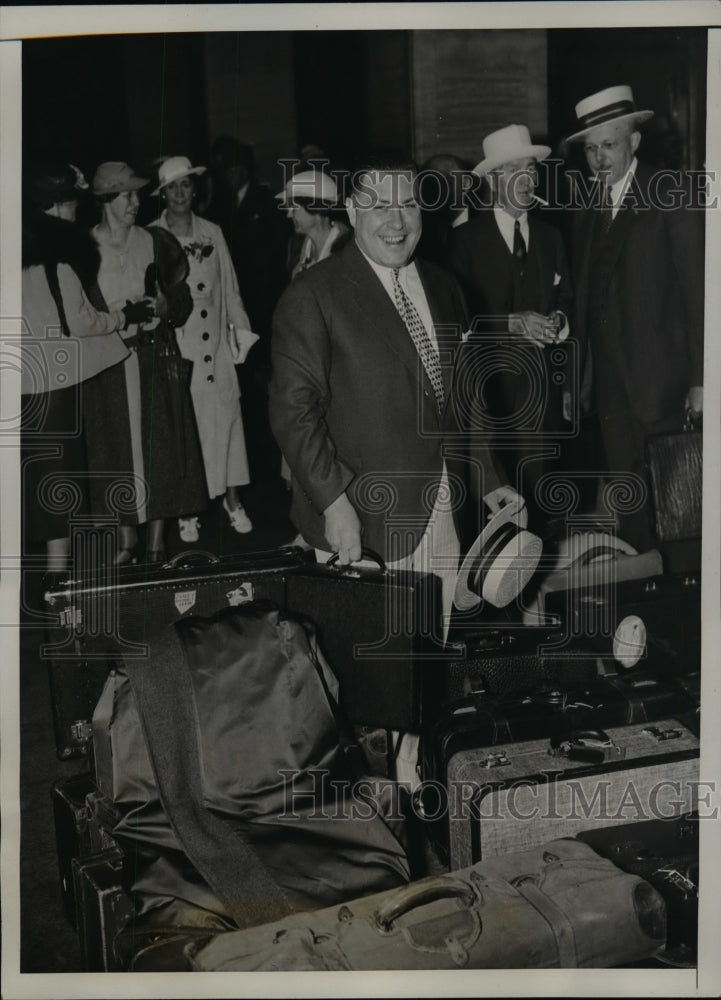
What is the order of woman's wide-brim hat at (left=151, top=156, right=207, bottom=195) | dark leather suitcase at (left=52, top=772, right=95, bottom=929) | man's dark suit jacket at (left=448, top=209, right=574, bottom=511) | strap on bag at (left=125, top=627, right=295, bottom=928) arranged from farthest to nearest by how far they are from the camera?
man's dark suit jacket at (left=448, top=209, right=574, bottom=511) → woman's wide-brim hat at (left=151, top=156, right=207, bottom=195) → dark leather suitcase at (left=52, top=772, right=95, bottom=929) → strap on bag at (left=125, top=627, right=295, bottom=928)

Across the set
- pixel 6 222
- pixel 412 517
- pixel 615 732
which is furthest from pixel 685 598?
pixel 6 222

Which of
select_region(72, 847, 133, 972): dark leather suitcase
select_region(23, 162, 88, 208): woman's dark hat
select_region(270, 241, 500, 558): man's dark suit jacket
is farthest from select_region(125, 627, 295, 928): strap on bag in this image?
select_region(23, 162, 88, 208): woman's dark hat

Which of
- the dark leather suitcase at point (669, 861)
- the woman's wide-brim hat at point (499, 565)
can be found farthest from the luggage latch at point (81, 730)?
the dark leather suitcase at point (669, 861)

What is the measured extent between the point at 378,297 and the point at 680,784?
1.24 meters

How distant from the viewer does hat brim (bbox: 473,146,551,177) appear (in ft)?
7.74

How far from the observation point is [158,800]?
6.98 feet

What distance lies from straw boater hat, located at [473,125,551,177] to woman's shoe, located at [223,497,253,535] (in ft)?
2.97

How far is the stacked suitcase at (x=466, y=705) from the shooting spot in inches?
88.6

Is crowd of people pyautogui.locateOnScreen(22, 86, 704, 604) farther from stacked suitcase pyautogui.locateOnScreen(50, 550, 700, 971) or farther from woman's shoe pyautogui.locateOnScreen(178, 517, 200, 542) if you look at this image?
stacked suitcase pyautogui.locateOnScreen(50, 550, 700, 971)

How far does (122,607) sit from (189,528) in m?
0.23

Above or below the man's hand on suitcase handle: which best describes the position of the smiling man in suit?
above

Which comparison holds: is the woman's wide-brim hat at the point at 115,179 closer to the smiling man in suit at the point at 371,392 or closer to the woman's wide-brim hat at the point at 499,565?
the smiling man in suit at the point at 371,392

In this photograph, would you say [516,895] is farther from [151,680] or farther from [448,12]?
[448,12]

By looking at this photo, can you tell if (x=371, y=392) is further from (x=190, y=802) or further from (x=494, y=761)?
(x=190, y=802)
